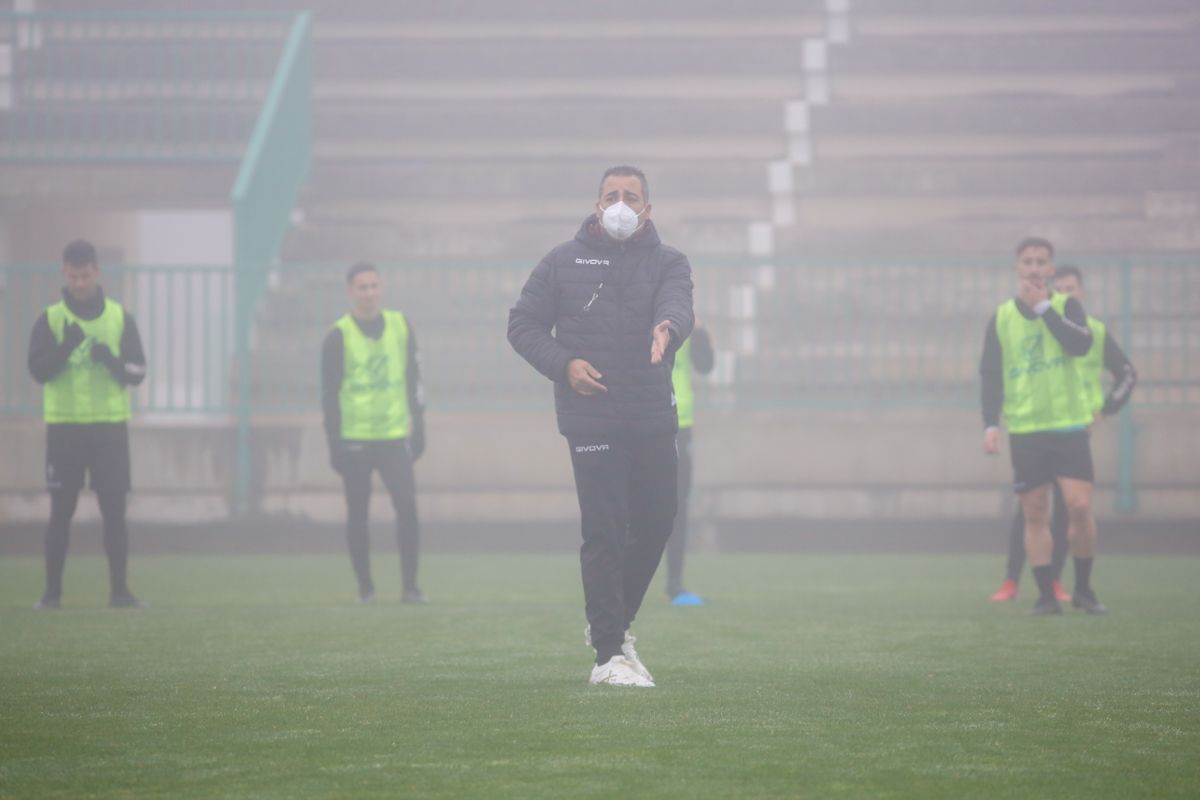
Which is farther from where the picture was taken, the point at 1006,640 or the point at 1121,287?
the point at 1121,287

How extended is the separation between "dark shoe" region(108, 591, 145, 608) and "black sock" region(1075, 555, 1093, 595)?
5.19m

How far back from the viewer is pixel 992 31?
20.3m

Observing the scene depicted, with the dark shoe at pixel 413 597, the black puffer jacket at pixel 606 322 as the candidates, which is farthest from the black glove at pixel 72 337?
the black puffer jacket at pixel 606 322

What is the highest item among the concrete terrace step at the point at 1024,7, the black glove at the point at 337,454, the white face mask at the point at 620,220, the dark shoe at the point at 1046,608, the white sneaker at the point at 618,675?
the concrete terrace step at the point at 1024,7

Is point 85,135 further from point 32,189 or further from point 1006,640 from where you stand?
point 1006,640

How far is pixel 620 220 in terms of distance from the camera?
673 centimetres

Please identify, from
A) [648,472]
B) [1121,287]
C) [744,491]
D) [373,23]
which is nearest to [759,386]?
[744,491]

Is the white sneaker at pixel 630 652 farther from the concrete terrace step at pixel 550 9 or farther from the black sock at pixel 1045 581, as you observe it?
the concrete terrace step at pixel 550 9

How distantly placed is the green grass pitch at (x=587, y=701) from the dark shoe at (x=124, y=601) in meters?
0.14

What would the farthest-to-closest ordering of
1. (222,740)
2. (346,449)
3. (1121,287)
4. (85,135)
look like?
(85,135) → (1121,287) → (346,449) → (222,740)

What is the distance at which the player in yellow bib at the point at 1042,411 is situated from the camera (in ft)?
32.4

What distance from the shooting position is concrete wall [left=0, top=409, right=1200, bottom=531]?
15383 millimetres

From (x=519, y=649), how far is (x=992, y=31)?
14.1 m

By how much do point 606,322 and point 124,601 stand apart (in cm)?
481
